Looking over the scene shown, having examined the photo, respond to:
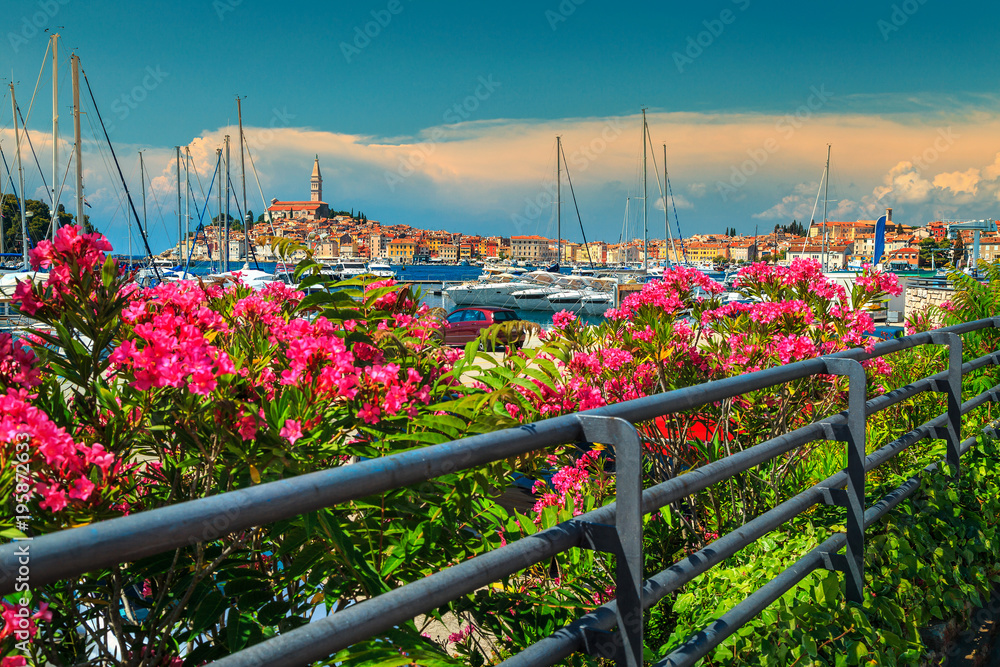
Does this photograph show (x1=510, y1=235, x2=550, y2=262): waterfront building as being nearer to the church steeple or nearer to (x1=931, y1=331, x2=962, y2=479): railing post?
the church steeple

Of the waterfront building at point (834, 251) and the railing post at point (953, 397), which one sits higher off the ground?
the railing post at point (953, 397)

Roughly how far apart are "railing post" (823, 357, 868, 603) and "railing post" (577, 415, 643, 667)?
126 centimetres

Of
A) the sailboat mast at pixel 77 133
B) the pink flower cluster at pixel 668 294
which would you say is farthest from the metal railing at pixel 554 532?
the sailboat mast at pixel 77 133

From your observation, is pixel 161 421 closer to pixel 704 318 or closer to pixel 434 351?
pixel 434 351

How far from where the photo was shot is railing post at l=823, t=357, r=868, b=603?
235cm

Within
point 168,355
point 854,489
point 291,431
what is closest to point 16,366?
point 168,355

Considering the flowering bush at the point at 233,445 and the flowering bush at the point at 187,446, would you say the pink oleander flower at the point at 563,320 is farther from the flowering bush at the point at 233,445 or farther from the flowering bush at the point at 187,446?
the flowering bush at the point at 187,446

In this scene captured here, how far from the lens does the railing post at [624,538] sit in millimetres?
1345

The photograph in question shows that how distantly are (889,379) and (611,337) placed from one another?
3007 millimetres

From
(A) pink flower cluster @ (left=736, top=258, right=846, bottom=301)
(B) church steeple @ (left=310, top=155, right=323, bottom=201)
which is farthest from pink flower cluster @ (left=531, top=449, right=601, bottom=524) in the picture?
(B) church steeple @ (left=310, top=155, right=323, bottom=201)

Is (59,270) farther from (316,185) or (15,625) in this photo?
(316,185)

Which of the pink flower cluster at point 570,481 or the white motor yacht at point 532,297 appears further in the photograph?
the white motor yacht at point 532,297

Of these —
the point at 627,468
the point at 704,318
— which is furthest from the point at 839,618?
the point at 704,318

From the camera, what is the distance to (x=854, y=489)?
2.36 meters
